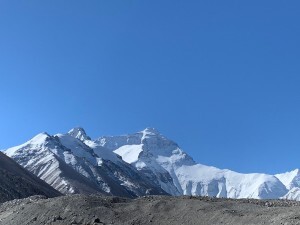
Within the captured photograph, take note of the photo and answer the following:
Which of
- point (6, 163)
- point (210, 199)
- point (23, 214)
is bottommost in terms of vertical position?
point (23, 214)

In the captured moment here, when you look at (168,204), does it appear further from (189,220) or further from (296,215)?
(296,215)

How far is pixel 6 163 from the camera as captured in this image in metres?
176

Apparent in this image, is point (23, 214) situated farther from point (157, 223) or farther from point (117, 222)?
point (157, 223)

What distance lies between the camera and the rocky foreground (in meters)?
47.7

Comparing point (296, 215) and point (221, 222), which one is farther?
point (221, 222)

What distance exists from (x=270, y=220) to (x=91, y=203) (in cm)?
1939

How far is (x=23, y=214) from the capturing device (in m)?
53.6

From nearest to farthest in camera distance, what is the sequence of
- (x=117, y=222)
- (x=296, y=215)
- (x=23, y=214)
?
1. (x=296, y=215)
2. (x=117, y=222)
3. (x=23, y=214)

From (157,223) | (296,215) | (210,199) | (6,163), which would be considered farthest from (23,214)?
(6,163)

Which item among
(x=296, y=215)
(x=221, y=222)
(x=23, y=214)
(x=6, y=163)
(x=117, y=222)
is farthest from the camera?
(x=6, y=163)

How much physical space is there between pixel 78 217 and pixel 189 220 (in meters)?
10.5

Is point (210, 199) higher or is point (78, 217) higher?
point (210, 199)

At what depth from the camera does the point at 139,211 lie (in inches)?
2052

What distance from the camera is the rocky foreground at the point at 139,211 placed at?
47.7 m
